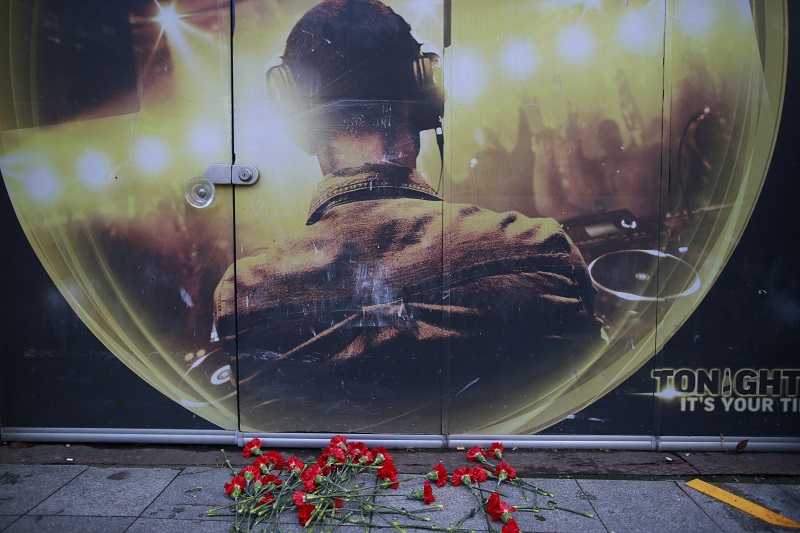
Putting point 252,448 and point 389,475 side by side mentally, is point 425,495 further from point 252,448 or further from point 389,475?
point 252,448

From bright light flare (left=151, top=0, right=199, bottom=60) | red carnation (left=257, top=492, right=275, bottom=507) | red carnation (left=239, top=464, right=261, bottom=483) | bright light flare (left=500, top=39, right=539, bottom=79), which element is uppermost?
bright light flare (left=151, top=0, right=199, bottom=60)

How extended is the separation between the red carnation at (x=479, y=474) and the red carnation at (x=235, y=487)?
3.87 ft

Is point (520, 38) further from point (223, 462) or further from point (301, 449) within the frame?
point (223, 462)

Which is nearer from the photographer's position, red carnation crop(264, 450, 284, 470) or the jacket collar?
red carnation crop(264, 450, 284, 470)

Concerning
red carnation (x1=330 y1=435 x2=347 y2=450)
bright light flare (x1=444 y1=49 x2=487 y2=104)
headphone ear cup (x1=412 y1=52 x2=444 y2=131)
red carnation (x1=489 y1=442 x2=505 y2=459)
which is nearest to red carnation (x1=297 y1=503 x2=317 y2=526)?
red carnation (x1=330 y1=435 x2=347 y2=450)

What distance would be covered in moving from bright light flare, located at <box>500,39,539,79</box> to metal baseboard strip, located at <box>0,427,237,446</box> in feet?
→ 8.95

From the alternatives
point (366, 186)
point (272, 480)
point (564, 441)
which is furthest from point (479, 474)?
point (366, 186)

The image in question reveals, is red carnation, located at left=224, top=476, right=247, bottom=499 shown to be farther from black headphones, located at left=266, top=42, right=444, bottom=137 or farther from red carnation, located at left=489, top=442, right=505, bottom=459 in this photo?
black headphones, located at left=266, top=42, right=444, bottom=137

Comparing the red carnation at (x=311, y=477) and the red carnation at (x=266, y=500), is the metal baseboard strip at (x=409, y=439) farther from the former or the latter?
the red carnation at (x=266, y=500)

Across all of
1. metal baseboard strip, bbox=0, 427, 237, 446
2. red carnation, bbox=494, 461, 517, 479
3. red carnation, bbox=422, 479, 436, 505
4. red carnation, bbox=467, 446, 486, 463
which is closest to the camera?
red carnation, bbox=422, 479, 436, 505

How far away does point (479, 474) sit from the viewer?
296 cm

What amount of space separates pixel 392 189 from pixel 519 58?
105cm

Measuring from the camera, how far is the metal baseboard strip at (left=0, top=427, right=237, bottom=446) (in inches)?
136

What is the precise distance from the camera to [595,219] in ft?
10.8
